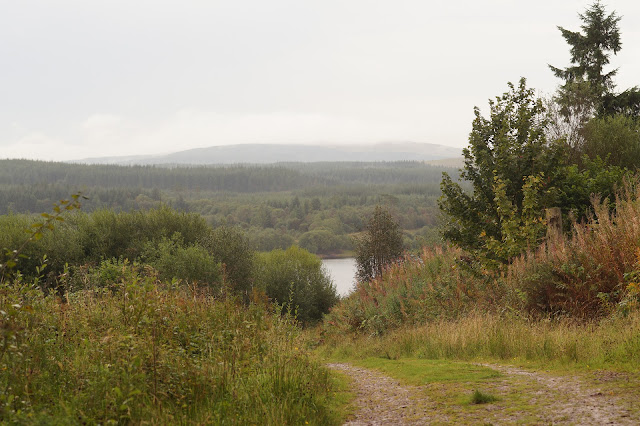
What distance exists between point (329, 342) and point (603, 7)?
28.4 m

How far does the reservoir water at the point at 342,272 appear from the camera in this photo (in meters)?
77.9

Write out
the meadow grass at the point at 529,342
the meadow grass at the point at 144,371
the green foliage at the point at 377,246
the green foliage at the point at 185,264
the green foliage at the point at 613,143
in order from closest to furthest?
the meadow grass at the point at 144,371 → the meadow grass at the point at 529,342 → the green foliage at the point at 613,143 → the green foliage at the point at 185,264 → the green foliage at the point at 377,246

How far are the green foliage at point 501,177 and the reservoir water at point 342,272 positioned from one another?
2141 inches

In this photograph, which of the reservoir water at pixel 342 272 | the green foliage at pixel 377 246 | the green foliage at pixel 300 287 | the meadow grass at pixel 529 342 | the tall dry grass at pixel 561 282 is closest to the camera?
the meadow grass at pixel 529 342

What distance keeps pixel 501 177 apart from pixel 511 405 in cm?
1071

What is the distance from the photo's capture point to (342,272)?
323 ft

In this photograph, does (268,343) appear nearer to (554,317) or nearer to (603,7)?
(554,317)

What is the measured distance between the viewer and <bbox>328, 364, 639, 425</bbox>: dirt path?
18.1ft

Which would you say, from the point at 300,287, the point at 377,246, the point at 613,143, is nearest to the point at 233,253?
the point at 300,287

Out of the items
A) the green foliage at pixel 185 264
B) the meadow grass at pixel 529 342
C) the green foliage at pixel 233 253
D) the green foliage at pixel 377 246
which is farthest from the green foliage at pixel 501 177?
the green foliage at pixel 377 246

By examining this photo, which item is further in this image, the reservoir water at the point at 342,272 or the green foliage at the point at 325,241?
the green foliage at the point at 325,241

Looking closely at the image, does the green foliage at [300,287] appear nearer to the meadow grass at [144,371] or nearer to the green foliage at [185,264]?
the green foliage at [185,264]

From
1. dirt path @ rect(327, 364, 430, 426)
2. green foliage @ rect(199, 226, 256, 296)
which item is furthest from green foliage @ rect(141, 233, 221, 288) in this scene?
dirt path @ rect(327, 364, 430, 426)

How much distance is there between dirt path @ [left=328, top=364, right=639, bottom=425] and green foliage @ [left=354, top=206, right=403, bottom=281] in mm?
46598
